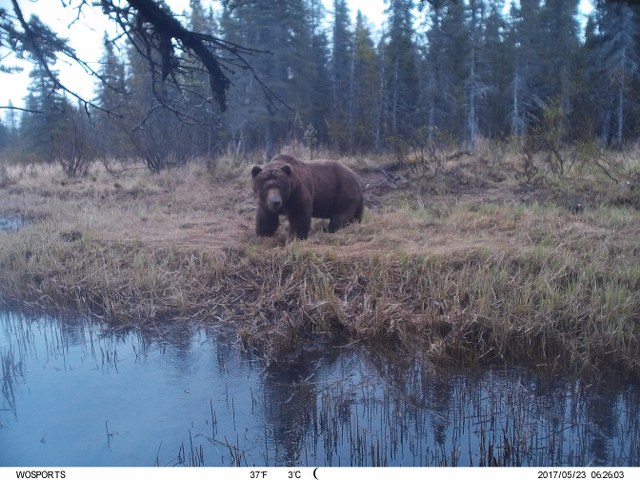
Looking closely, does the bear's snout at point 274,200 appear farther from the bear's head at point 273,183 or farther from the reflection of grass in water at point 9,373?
the reflection of grass in water at point 9,373

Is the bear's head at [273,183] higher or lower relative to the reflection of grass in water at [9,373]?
higher

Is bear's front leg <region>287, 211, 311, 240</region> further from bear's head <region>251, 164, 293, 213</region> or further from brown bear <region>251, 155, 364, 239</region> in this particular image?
bear's head <region>251, 164, 293, 213</region>

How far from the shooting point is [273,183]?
6402 millimetres

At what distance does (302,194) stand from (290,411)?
3.31 m

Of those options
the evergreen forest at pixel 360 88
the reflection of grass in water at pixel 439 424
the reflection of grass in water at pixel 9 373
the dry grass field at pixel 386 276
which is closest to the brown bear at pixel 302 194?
the dry grass field at pixel 386 276

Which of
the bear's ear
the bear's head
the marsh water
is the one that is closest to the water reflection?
the marsh water

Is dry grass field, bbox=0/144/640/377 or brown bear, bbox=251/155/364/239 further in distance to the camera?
brown bear, bbox=251/155/364/239

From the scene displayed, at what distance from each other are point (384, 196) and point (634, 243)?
4.45 meters

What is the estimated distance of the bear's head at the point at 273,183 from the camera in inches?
252

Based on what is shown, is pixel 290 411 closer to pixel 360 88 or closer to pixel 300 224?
pixel 300 224

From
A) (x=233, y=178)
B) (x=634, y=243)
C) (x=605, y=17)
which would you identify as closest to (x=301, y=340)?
(x=634, y=243)

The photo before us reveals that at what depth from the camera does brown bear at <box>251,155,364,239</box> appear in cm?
645

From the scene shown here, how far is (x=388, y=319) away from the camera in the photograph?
4988mm

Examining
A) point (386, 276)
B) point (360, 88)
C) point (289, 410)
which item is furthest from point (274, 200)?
point (360, 88)
